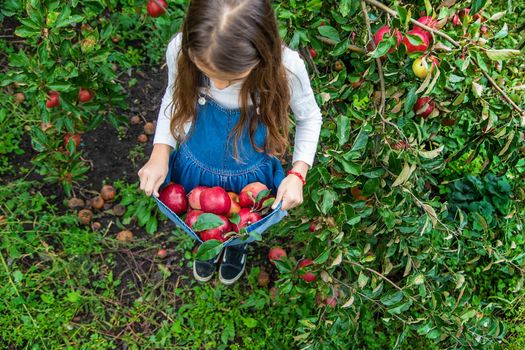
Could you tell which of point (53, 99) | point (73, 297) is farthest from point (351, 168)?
point (73, 297)

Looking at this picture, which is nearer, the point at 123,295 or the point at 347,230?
the point at 347,230

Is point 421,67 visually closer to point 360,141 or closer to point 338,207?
point 360,141

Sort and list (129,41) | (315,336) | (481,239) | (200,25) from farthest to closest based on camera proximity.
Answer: (129,41)
(481,239)
(315,336)
(200,25)

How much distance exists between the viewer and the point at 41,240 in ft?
7.47

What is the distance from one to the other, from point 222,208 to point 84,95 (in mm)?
784

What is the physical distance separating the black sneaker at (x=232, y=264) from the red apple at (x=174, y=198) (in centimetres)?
69

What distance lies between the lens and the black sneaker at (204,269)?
2.28 m

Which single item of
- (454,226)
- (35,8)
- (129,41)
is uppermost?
(35,8)

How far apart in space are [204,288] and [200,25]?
1418mm

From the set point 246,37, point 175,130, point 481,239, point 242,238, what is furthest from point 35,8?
point 481,239

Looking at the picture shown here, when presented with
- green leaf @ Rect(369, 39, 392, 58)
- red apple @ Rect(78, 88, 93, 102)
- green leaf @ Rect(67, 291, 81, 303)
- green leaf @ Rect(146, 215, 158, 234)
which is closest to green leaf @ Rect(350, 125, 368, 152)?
green leaf @ Rect(369, 39, 392, 58)

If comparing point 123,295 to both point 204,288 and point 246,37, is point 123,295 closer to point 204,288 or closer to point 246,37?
point 204,288

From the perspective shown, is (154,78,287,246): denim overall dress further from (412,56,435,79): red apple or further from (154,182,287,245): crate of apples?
(412,56,435,79): red apple

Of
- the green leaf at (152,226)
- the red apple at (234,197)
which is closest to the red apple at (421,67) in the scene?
the red apple at (234,197)
